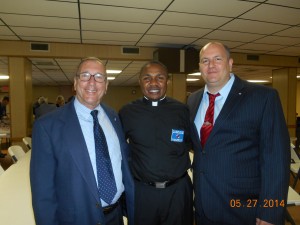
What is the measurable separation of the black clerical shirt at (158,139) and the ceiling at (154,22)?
1739 millimetres

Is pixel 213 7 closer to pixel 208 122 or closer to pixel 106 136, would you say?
pixel 208 122

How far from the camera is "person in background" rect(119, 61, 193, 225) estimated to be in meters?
1.85

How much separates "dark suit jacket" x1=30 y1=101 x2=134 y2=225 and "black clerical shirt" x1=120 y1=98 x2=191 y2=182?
0.58 metres

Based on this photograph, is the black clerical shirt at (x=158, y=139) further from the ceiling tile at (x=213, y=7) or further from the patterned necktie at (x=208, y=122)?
the ceiling tile at (x=213, y=7)

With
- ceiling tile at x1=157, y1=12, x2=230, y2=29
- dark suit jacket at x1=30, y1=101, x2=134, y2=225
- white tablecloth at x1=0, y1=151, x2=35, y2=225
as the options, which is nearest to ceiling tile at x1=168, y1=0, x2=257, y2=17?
ceiling tile at x1=157, y1=12, x2=230, y2=29

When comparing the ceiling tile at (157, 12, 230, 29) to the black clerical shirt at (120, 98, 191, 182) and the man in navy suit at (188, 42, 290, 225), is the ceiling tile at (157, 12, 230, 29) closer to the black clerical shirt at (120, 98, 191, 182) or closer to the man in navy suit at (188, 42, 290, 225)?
the black clerical shirt at (120, 98, 191, 182)

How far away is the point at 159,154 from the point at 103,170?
56 centimetres

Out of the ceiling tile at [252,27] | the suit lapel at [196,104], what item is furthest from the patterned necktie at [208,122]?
the ceiling tile at [252,27]

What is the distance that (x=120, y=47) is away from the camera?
18.9ft

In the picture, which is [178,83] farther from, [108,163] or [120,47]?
→ [108,163]

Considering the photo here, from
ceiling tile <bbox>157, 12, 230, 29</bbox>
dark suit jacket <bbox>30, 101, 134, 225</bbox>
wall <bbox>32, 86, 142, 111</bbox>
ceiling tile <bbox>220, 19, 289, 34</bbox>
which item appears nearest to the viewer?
dark suit jacket <bbox>30, 101, 134, 225</bbox>

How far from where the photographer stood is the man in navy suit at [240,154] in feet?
4.46

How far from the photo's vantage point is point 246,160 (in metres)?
1.46

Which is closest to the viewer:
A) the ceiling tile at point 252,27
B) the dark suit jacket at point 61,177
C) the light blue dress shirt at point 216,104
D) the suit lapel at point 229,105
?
the dark suit jacket at point 61,177
